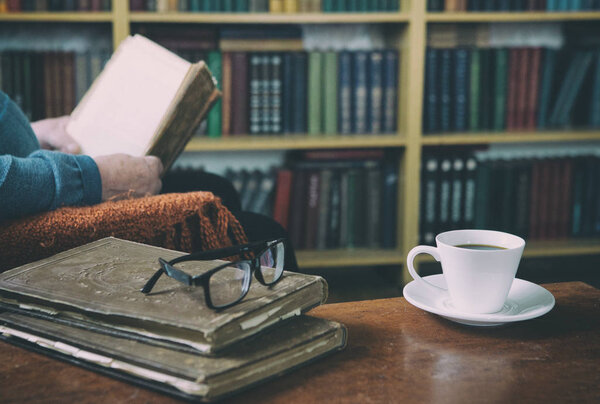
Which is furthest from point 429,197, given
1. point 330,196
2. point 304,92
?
point 304,92

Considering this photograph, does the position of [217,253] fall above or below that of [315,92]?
below

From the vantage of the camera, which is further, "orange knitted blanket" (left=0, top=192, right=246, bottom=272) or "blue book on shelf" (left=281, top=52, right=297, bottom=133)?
"blue book on shelf" (left=281, top=52, right=297, bottom=133)

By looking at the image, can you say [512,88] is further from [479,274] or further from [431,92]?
[479,274]

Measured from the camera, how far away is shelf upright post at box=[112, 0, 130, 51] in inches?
76.2

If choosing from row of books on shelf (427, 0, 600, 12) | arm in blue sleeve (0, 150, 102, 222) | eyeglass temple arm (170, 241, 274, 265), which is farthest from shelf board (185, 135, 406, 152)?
eyeglass temple arm (170, 241, 274, 265)

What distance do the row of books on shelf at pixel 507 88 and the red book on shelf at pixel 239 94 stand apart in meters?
0.63

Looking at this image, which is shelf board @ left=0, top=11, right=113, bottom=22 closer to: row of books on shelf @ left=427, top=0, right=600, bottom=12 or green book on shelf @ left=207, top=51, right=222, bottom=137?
green book on shelf @ left=207, top=51, right=222, bottom=137

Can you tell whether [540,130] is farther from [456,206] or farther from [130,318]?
[130,318]

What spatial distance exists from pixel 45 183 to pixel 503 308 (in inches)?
24.5

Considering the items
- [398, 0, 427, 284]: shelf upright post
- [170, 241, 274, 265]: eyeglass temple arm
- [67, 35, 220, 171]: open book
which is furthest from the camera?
[398, 0, 427, 284]: shelf upright post

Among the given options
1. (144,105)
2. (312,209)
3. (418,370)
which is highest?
(144,105)

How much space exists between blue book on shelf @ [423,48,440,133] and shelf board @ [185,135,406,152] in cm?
13

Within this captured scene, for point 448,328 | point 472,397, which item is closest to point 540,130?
point 448,328

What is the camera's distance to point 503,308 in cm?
66
